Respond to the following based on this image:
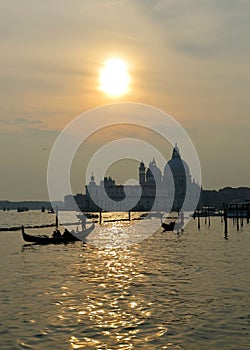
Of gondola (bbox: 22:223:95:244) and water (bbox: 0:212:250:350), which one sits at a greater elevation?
gondola (bbox: 22:223:95:244)

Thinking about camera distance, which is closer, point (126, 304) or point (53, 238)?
point (126, 304)

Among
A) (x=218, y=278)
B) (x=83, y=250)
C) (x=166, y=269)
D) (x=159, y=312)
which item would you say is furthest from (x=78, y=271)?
(x=83, y=250)

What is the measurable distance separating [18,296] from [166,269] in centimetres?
931

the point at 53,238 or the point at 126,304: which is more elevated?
the point at 53,238

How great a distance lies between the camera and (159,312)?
17000mm

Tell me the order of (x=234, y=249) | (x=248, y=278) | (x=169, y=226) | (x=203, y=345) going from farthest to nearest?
(x=169, y=226) < (x=234, y=249) < (x=248, y=278) < (x=203, y=345)

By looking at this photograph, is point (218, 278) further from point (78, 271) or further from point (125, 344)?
point (125, 344)

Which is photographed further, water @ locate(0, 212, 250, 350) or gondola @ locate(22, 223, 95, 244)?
gondola @ locate(22, 223, 95, 244)

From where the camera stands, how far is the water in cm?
1411

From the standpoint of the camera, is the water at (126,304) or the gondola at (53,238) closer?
the water at (126,304)

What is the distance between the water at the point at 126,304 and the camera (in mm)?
14109

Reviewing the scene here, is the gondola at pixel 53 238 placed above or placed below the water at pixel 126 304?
above

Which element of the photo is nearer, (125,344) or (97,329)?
(125,344)

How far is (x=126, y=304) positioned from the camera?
722 inches
